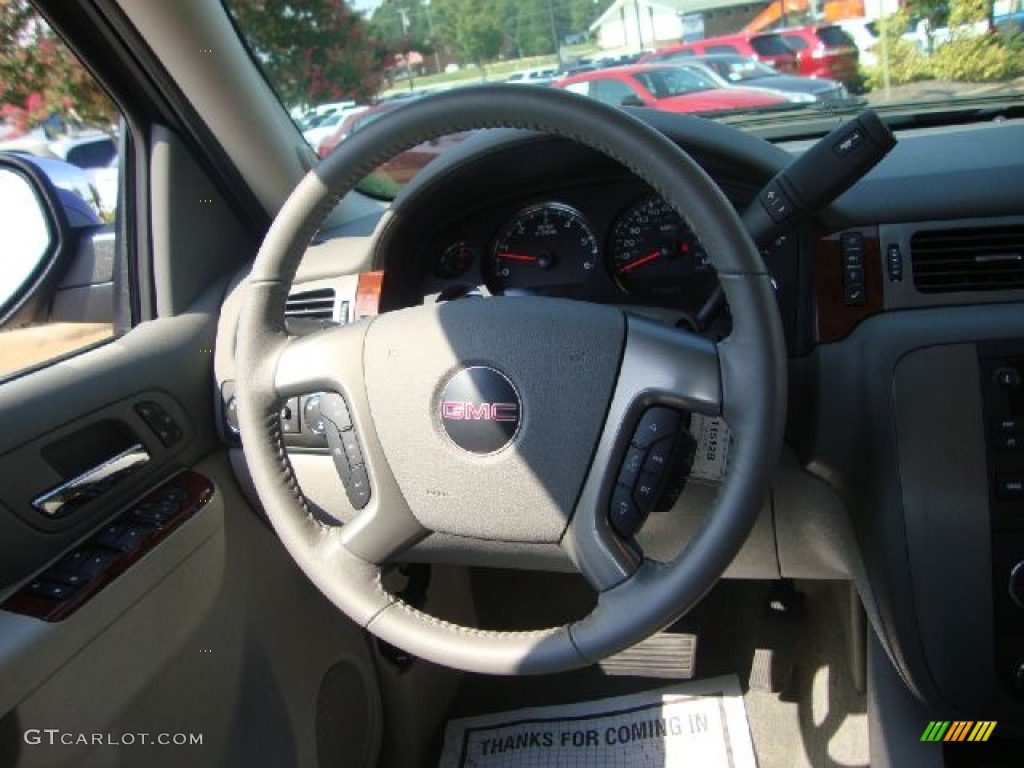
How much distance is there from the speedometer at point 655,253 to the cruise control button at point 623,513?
680 millimetres

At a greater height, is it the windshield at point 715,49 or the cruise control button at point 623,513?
the windshield at point 715,49

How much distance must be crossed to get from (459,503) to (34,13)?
1284 mm

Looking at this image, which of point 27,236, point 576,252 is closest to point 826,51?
point 576,252

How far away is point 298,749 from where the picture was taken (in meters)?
1.83

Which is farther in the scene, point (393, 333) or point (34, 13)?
point (34, 13)

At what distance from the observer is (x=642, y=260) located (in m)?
1.75

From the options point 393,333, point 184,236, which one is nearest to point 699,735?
point 393,333

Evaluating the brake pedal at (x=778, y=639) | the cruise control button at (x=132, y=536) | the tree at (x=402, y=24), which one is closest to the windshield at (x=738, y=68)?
the tree at (x=402, y=24)

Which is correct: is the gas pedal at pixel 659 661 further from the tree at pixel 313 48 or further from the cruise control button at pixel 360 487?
the tree at pixel 313 48

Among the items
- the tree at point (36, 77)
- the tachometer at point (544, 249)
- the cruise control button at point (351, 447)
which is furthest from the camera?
the tachometer at point (544, 249)

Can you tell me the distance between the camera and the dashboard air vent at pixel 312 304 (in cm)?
181

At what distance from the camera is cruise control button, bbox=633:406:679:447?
3.77ft

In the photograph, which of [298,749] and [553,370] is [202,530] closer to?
[298,749]

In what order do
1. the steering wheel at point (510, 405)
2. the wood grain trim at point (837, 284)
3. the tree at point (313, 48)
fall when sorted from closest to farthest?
the steering wheel at point (510, 405), the wood grain trim at point (837, 284), the tree at point (313, 48)
